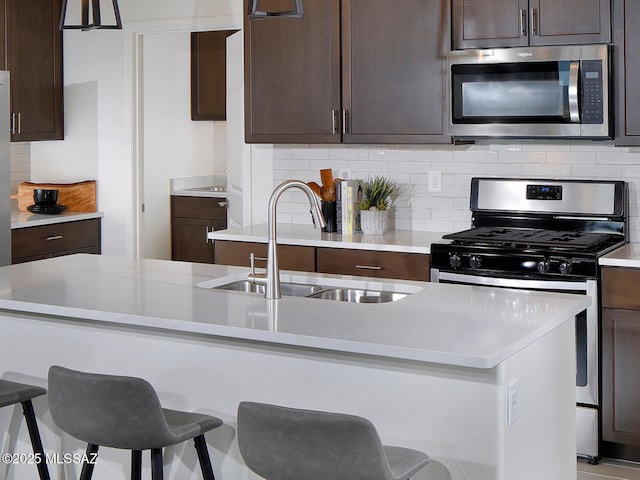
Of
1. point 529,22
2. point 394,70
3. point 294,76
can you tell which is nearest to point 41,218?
point 294,76

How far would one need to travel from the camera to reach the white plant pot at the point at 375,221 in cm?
473

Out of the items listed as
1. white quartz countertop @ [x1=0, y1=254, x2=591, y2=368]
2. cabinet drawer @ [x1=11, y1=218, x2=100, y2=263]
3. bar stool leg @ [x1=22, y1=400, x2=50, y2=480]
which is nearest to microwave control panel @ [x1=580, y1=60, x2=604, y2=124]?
white quartz countertop @ [x1=0, y1=254, x2=591, y2=368]

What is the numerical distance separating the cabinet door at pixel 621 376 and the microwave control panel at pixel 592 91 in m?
0.87

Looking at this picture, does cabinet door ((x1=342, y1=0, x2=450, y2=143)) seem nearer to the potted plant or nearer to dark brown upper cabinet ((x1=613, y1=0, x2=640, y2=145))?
the potted plant

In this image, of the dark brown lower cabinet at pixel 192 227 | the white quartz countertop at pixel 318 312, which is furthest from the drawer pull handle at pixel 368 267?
the dark brown lower cabinet at pixel 192 227

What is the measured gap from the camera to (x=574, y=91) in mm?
4090

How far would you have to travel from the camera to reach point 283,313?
106 inches

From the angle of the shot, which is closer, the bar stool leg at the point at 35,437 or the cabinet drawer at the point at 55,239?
the bar stool leg at the point at 35,437

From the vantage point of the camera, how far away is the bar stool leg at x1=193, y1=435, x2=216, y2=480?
262 cm

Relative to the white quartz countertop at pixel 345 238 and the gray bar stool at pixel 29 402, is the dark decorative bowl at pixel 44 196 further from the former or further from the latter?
the gray bar stool at pixel 29 402

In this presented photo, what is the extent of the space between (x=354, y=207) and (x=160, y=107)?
2.37m

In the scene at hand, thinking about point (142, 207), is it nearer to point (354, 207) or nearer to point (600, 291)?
point (354, 207)

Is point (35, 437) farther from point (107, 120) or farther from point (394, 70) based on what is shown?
point (107, 120)

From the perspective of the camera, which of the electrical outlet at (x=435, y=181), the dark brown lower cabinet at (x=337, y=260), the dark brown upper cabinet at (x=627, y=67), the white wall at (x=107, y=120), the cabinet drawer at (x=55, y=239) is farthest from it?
the white wall at (x=107, y=120)
